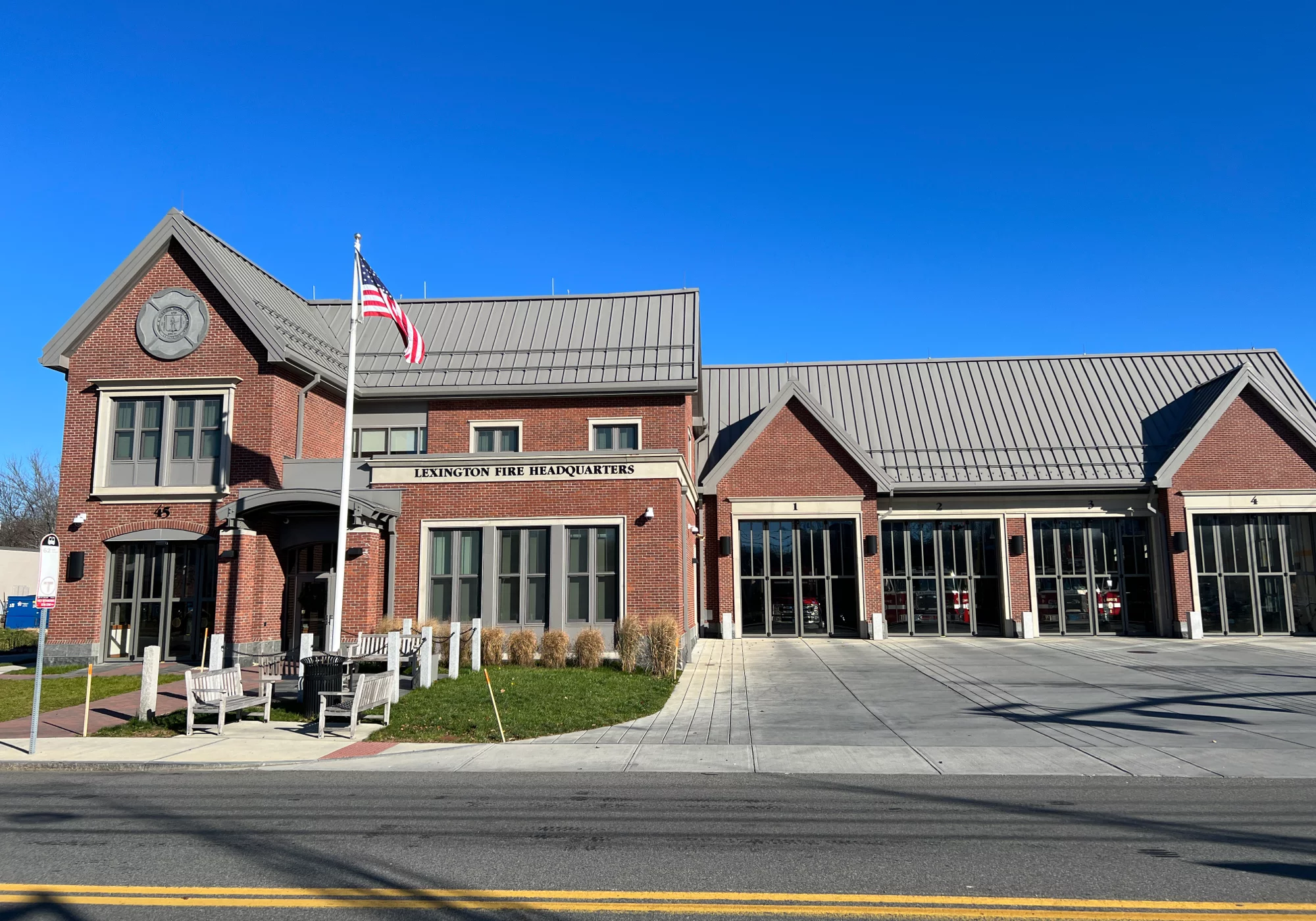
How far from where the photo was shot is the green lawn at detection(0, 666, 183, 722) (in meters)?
15.1

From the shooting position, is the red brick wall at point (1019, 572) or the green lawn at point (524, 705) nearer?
the green lawn at point (524, 705)

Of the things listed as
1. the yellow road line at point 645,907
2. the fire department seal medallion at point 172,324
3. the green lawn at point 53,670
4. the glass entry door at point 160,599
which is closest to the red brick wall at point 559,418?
the fire department seal medallion at point 172,324

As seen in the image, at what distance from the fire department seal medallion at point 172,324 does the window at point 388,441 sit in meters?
5.70

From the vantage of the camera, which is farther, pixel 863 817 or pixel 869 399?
pixel 869 399

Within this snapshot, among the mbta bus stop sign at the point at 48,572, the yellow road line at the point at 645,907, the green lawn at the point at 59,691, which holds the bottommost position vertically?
the yellow road line at the point at 645,907

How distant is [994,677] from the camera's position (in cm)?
1845

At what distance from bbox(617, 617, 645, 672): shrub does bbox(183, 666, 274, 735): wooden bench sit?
7.53m

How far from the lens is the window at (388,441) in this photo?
27.0m

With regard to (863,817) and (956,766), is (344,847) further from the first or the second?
(956,766)

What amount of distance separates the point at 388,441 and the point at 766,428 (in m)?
12.6

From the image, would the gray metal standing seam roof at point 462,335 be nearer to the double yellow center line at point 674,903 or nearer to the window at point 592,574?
the window at point 592,574

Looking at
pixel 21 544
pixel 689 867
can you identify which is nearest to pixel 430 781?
pixel 689 867

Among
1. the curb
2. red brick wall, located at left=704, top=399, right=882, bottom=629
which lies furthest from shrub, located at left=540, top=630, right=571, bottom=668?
red brick wall, located at left=704, top=399, right=882, bottom=629

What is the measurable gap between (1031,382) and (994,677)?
62.7ft
